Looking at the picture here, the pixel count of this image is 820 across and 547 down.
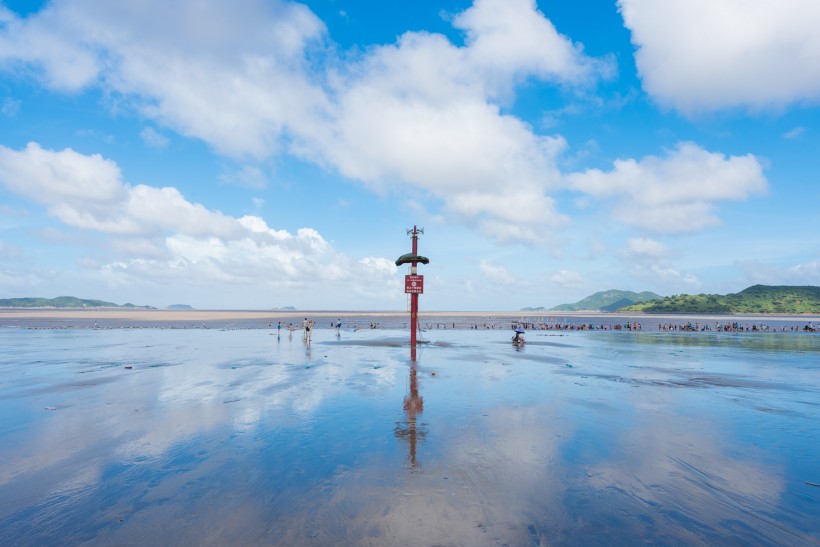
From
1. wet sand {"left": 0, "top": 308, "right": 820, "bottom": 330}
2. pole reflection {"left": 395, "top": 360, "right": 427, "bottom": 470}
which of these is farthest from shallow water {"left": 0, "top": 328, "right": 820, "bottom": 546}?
wet sand {"left": 0, "top": 308, "right": 820, "bottom": 330}

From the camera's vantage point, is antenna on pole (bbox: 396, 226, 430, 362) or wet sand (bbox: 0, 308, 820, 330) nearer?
antenna on pole (bbox: 396, 226, 430, 362)

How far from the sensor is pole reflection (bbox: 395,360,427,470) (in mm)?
10500

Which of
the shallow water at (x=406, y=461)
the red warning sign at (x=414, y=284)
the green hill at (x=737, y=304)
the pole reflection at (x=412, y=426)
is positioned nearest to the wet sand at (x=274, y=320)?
the green hill at (x=737, y=304)

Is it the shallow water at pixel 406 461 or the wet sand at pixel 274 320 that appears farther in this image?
the wet sand at pixel 274 320

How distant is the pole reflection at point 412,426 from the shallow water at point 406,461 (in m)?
0.10

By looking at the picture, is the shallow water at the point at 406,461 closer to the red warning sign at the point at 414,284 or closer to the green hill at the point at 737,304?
the red warning sign at the point at 414,284

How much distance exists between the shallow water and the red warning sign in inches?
257

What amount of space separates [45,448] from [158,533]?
716 cm

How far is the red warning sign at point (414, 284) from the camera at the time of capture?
2572cm

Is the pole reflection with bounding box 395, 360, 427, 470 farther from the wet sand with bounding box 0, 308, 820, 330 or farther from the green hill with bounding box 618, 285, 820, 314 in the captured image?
the green hill with bounding box 618, 285, 820, 314

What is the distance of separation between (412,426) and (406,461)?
293 cm

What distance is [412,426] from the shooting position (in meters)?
12.6

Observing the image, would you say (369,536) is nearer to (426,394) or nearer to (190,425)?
(190,425)

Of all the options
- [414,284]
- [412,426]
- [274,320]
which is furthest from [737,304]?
[412,426]
